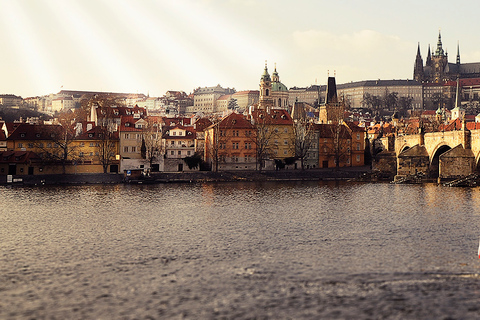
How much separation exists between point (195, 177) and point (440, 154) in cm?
2956

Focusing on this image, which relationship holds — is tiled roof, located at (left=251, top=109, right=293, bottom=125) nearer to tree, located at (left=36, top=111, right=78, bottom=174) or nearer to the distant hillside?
tree, located at (left=36, top=111, right=78, bottom=174)

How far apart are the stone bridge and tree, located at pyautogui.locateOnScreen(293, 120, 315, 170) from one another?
12022mm

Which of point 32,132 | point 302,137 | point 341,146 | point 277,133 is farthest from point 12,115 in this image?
point 341,146

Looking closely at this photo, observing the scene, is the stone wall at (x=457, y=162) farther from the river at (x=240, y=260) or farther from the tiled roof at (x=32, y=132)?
the tiled roof at (x=32, y=132)

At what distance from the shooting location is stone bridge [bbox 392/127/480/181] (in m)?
60.4

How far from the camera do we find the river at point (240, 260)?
18469 mm

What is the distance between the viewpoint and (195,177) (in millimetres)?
68938

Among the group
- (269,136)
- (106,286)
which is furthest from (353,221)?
(269,136)

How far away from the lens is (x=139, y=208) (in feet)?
137

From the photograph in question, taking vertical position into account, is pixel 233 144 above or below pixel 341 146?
above

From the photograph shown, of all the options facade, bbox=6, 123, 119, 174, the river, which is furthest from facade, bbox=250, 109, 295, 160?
the river

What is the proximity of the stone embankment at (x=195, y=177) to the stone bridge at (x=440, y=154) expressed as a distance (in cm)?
604

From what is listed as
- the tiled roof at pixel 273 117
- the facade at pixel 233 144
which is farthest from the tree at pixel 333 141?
the facade at pixel 233 144

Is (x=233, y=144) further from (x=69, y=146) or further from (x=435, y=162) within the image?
(x=435, y=162)
